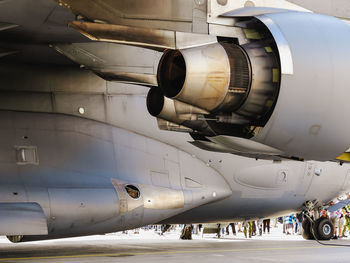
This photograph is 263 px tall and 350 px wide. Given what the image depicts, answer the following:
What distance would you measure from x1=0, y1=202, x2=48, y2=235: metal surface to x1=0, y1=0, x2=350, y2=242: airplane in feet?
0.06

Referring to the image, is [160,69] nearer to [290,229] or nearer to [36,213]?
[36,213]

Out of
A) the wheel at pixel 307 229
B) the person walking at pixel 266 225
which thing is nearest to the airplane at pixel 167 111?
the wheel at pixel 307 229

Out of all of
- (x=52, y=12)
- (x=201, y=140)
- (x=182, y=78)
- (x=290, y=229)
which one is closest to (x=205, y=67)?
(x=182, y=78)

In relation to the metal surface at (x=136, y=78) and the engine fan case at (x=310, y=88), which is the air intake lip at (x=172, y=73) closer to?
the metal surface at (x=136, y=78)

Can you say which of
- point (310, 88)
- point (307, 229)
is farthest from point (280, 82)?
point (307, 229)

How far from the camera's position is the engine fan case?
5.88 metres

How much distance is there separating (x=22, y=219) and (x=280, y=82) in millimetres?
4243

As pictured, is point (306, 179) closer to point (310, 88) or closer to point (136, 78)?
point (136, 78)

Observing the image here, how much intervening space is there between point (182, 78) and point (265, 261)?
14.3 ft

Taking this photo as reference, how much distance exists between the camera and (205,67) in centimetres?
604

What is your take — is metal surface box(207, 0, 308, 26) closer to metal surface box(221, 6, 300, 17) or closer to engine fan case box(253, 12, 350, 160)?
metal surface box(221, 6, 300, 17)

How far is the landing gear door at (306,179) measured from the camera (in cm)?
1277

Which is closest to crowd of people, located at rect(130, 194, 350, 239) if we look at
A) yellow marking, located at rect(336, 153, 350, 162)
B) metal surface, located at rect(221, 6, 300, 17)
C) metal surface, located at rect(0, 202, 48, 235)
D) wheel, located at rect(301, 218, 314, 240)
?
wheel, located at rect(301, 218, 314, 240)

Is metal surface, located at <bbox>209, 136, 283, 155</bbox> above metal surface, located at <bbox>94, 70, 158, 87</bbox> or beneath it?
beneath
